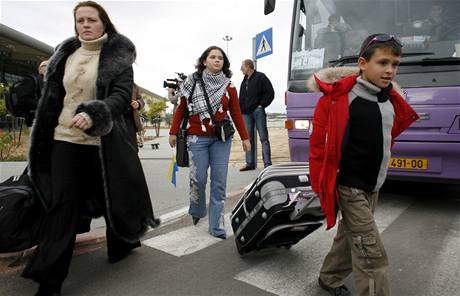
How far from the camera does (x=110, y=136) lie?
2857 mm

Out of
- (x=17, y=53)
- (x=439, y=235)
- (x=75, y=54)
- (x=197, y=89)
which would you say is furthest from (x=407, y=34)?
(x=17, y=53)

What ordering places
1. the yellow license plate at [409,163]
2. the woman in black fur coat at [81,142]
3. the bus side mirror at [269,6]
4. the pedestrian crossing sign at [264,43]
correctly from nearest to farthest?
the woman in black fur coat at [81,142] < the yellow license plate at [409,163] < the bus side mirror at [269,6] < the pedestrian crossing sign at [264,43]

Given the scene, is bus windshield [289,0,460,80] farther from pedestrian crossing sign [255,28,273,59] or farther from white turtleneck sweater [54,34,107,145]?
white turtleneck sweater [54,34,107,145]

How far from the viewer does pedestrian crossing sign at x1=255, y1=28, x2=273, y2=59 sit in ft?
28.1

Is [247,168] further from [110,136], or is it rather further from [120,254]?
[110,136]

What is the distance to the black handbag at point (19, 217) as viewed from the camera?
8.99ft

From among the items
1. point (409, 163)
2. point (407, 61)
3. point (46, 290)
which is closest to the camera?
point (46, 290)

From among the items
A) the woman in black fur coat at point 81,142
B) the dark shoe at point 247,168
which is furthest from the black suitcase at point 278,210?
the dark shoe at point 247,168

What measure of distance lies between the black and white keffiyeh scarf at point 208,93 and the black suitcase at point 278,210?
3.16 feet

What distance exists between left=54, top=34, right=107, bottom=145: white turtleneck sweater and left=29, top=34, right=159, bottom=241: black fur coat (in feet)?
0.15

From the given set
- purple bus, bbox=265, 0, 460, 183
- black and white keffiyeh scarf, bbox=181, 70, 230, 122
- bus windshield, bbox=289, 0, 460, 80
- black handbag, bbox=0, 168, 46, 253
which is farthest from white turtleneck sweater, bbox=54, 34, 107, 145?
bus windshield, bbox=289, 0, 460, 80

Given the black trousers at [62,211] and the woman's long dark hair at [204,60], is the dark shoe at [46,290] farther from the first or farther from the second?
the woman's long dark hair at [204,60]

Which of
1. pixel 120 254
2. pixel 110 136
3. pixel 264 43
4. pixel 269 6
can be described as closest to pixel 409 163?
pixel 269 6

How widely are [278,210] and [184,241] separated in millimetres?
1335
